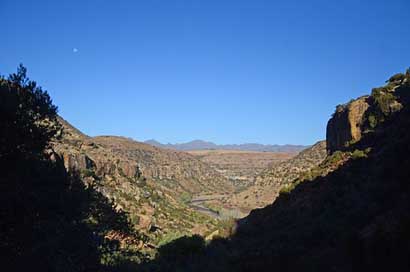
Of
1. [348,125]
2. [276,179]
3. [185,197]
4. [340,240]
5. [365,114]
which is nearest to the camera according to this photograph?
[340,240]

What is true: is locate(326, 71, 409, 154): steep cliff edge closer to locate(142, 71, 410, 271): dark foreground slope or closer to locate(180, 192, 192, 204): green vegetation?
locate(142, 71, 410, 271): dark foreground slope

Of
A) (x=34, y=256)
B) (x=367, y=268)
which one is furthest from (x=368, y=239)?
(x=34, y=256)

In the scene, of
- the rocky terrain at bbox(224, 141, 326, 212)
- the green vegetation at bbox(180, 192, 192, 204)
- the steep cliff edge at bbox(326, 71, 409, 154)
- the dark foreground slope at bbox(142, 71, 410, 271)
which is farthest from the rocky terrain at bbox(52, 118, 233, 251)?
the steep cliff edge at bbox(326, 71, 409, 154)

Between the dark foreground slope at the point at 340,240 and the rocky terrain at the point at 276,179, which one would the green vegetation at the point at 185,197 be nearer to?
the rocky terrain at the point at 276,179

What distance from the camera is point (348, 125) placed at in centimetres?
4181

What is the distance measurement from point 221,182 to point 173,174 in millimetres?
32569

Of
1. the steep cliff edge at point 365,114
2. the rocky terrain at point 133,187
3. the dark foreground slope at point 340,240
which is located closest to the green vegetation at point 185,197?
the rocky terrain at point 133,187

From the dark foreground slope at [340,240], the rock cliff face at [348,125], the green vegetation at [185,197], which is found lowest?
the green vegetation at [185,197]

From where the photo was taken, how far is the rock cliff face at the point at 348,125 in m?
40.1

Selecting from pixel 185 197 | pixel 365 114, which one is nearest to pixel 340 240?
pixel 365 114

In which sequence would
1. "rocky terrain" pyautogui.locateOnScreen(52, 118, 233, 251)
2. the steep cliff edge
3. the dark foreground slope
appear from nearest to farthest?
the dark foreground slope → the steep cliff edge → "rocky terrain" pyautogui.locateOnScreen(52, 118, 233, 251)

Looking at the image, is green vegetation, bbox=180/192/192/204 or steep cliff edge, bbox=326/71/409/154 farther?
green vegetation, bbox=180/192/192/204

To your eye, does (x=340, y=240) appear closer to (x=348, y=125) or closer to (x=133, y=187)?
(x=348, y=125)

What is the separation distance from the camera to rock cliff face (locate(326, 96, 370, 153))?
40125 millimetres
